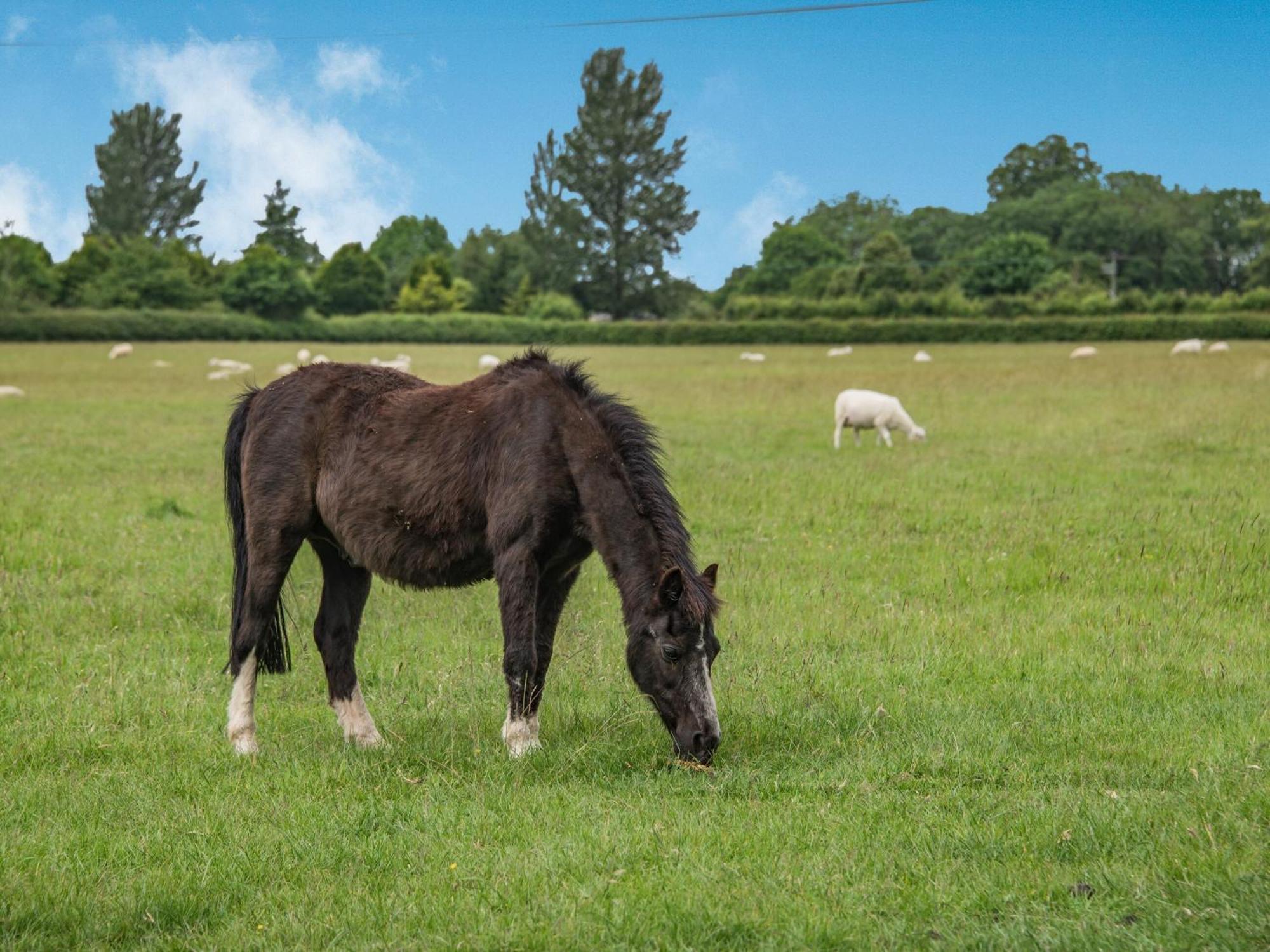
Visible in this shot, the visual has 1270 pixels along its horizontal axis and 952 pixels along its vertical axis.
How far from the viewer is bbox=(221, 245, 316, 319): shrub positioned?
7862 cm

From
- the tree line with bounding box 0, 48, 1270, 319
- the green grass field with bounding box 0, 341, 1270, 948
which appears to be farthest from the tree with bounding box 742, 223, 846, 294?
the green grass field with bounding box 0, 341, 1270, 948

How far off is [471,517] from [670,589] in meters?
1.32

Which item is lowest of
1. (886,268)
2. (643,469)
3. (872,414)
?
(872,414)

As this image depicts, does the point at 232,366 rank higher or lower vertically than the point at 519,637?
lower

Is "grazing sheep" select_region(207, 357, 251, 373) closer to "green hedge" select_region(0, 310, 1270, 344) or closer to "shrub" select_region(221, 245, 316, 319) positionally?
"green hedge" select_region(0, 310, 1270, 344)

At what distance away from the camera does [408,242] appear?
12169cm

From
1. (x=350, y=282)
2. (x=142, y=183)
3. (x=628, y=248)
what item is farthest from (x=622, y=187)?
(x=142, y=183)

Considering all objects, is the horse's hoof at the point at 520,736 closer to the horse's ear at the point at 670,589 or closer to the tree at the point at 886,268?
the horse's ear at the point at 670,589

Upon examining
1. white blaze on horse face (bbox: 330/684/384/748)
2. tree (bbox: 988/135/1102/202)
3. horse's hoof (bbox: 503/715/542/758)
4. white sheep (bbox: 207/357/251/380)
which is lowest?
white sheep (bbox: 207/357/251/380)

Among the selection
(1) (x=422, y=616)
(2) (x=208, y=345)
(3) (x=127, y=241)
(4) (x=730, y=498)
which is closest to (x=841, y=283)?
(2) (x=208, y=345)

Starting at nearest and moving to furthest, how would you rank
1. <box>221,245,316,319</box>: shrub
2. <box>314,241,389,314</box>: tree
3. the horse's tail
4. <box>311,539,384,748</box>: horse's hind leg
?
1. <box>311,539,384,748</box>: horse's hind leg
2. the horse's tail
3. <box>221,245,316,319</box>: shrub
4. <box>314,241,389,314</box>: tree

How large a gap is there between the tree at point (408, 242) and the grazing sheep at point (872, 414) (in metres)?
→ 98.6

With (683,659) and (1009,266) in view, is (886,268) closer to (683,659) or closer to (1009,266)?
(1009,266)

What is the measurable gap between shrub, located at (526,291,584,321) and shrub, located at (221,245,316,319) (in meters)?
15.7
